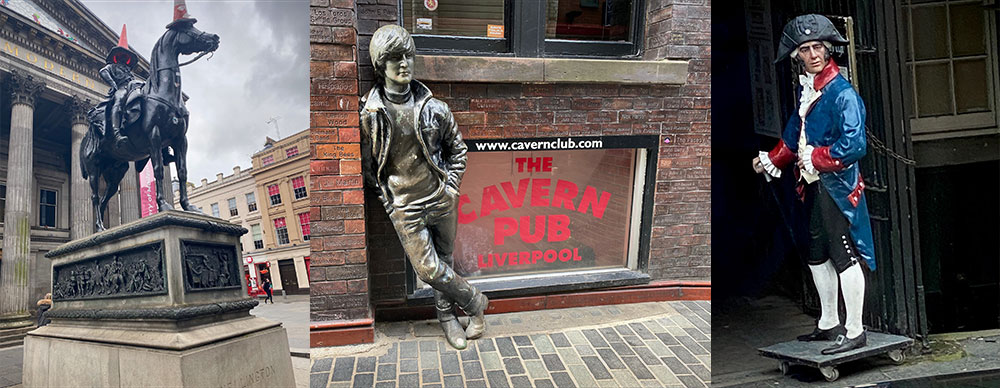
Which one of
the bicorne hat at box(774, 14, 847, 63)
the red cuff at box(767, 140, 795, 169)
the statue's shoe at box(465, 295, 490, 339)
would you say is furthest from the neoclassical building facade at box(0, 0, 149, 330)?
the bicorne hat at box(774, 14, 847, 63)

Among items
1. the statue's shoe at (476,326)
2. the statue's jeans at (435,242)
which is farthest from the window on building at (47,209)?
the statue's shoe at (476,326)

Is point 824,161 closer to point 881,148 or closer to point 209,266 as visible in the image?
point 881,148

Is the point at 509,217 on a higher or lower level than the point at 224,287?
higher

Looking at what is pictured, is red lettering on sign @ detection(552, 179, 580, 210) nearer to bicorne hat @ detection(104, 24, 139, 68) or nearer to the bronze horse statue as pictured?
the bronze horse statue

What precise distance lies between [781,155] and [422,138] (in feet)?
6.17

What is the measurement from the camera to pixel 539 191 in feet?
12.6

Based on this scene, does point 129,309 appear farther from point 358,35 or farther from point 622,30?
point 622,30

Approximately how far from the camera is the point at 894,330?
322 centimetres

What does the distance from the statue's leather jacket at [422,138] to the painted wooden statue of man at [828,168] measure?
1.63m

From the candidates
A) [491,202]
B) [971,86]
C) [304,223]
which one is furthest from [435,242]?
[971,86]

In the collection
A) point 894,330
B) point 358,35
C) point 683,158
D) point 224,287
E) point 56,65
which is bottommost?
point 894,330

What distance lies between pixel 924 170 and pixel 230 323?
3984 millimetres

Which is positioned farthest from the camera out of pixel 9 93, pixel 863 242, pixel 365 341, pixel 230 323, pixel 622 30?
pixel 622 30

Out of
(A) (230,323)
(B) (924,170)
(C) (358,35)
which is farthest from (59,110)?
(B) (924,170)
